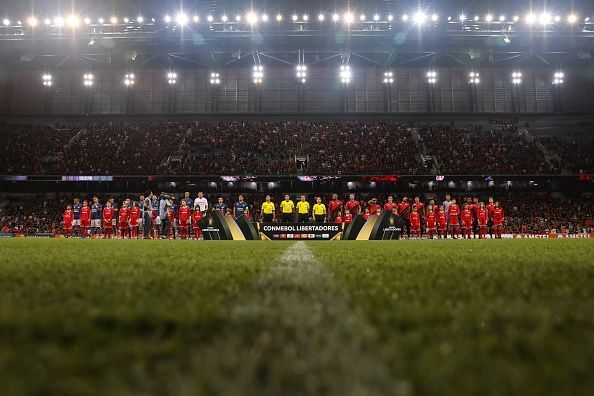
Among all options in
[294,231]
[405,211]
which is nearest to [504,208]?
[405,211]

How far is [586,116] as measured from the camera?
4028 cm

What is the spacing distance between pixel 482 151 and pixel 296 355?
37543 millimetres

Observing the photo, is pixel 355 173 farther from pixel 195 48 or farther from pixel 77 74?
pixel 77 74

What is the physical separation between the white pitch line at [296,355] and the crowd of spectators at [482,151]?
33279mm

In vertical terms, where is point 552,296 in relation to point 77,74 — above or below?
below

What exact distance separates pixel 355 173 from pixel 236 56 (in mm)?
15525

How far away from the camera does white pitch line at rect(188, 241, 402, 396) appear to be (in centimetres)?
91

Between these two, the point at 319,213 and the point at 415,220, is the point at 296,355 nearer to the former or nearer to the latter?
the point at 319,213

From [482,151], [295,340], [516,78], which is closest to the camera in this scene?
[295,340]

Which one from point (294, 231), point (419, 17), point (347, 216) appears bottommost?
point (294, 231)

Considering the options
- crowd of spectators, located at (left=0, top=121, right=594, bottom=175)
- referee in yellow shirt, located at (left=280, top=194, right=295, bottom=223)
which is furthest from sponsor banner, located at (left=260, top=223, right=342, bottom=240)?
crowd of spectators, located at (left=0, top=121, right=594, bottom=175)

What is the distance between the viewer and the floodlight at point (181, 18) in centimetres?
3080

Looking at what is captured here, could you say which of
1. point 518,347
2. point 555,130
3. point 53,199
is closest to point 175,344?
point 518,347

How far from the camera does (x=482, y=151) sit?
35.0 metres
